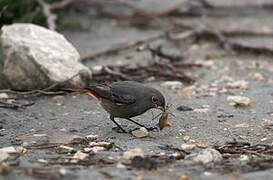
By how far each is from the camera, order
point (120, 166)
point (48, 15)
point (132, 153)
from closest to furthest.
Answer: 1. point (120, 166)
2. point (132, 153)
3. point (48, 15)

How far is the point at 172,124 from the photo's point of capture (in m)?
4.66

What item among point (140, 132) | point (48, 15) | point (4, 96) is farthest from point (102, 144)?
point (48, 15)

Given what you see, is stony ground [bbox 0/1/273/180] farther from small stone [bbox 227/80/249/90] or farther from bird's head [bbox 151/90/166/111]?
bird's head [bbox 151/90/166/111]

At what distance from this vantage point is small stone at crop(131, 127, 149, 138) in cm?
429

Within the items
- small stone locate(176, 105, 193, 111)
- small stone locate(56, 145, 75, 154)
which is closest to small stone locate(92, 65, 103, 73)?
small stone locate(176, 105, 193, 111)

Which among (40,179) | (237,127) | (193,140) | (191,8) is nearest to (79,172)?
(40,179)

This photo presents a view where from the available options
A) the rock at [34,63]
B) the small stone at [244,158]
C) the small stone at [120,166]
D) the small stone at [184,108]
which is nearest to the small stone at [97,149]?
the small stone at [120,166]

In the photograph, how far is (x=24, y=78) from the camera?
211 inches

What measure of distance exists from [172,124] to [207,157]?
42.5 inches

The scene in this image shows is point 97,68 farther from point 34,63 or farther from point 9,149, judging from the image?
point 9,149

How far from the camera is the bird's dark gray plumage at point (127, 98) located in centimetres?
434

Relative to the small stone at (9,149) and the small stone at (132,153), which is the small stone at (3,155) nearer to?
the small stone at (9,149)

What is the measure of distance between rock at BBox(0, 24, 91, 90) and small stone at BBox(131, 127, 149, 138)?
1.13 m

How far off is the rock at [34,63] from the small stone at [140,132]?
113 centimetres
